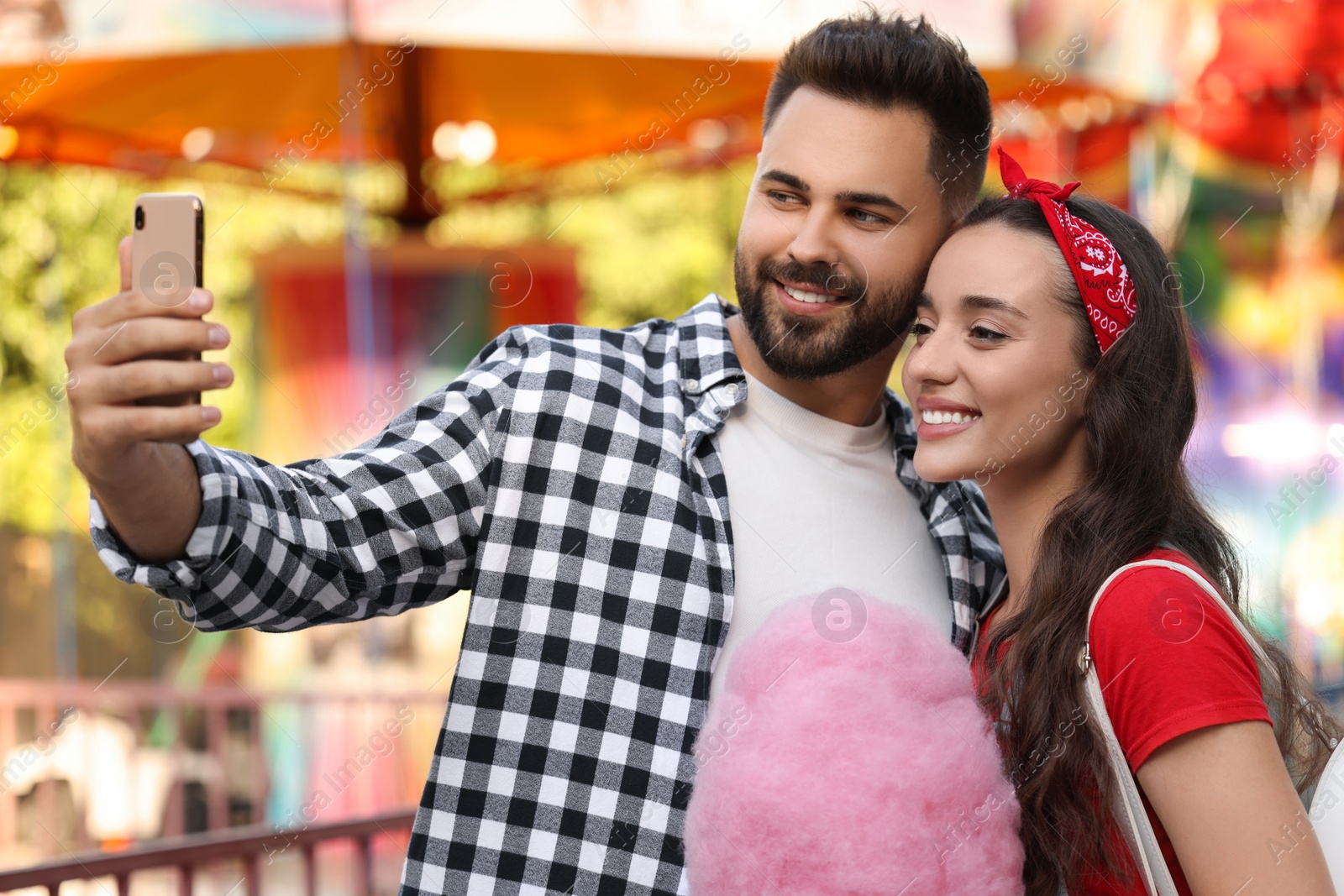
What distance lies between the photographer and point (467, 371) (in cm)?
191

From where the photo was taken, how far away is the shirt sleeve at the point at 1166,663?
1.54 m

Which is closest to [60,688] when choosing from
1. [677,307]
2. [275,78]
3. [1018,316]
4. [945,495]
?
[275,78]

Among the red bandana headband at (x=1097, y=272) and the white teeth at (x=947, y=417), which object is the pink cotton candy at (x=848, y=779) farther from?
the red bandana headband at (x=1097, y=272)

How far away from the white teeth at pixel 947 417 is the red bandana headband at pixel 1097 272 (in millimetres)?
237

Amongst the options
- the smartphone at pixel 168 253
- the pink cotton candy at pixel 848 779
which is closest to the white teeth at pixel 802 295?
the pink cotton candy at pixel 848 779

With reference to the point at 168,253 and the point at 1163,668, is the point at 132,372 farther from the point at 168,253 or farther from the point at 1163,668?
the point at 1163,668

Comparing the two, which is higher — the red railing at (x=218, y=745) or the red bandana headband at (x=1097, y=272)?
the red bandana headband at (x=1097, y=272)

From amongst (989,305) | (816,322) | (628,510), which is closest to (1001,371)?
(989,305)

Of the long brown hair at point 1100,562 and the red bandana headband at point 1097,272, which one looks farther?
the red bandana headband at point 1097,272

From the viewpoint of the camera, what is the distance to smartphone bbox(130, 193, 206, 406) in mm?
1181

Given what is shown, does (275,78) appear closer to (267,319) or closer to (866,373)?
(267,319)

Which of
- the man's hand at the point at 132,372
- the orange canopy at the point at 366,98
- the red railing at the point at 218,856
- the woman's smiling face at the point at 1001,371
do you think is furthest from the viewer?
the orange canopy at the point at 366,98

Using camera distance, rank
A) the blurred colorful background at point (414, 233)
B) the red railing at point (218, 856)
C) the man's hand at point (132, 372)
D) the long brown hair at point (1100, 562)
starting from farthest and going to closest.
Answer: the blurred colorful background at point (414, 233) < the red railing at point (218, 856) < the long brown hair at point (1100, 562) < the man's hand at point (132, 372)

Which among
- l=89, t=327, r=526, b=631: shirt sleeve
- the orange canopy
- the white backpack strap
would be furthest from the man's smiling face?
the orange canopy
